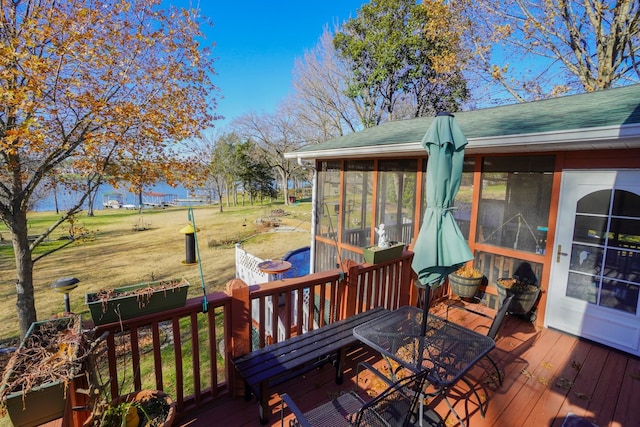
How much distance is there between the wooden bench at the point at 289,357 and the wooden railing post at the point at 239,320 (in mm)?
81

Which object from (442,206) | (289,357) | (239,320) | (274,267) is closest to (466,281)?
(442,206)

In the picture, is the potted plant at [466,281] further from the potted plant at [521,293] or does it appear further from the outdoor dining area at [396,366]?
the outdoor dining area at [396,366]

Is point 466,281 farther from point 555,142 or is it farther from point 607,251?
point 555,142

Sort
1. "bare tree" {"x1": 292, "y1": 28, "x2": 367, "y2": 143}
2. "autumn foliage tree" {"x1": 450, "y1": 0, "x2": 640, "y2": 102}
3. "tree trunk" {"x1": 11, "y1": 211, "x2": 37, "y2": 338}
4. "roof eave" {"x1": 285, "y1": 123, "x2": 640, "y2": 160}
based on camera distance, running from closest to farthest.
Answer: "roof eave" {"x1": 285, "y1": 123, "x2": 640, "y2": 160} < "tree trunk" {"x1": 11, "y1": 211, "x2": 37, "y2": 338} < "autumn foliage tree" {"x1": 450, "y1": 0, "x2": 640, "y2": 102} < "bare tree" {"x1": 292, "y1": 28, "x2": 367, "y2": 143}

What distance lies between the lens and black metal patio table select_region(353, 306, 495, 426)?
215cm

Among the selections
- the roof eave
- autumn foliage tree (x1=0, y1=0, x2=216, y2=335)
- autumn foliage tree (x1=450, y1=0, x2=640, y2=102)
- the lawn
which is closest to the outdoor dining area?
the roof eave

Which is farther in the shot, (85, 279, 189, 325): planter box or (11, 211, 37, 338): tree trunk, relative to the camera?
(11, 211, 37, 338): tree trunk

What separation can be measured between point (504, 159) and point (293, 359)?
387cm

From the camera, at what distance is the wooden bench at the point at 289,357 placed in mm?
2094

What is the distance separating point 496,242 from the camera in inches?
170

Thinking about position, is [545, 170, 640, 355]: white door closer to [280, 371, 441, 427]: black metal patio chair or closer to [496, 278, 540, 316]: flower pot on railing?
[496, 278, 540, 316]: flower pot on railing

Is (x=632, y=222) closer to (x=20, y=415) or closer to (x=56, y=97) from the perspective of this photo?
(x=20, y=415)

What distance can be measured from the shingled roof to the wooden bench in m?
2.84

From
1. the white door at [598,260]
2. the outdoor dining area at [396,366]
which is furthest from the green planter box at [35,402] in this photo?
the white door at [598,260]
